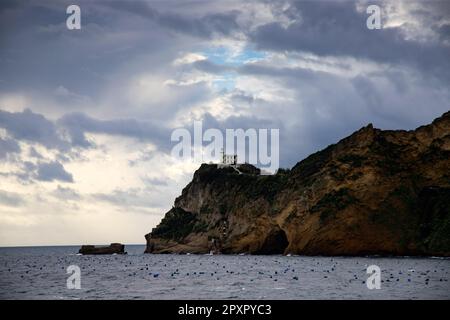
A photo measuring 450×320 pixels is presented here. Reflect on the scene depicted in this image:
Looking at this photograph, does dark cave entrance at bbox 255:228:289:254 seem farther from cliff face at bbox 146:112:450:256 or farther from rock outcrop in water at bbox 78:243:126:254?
rock outcrop in water at bbox 78:243:126:254

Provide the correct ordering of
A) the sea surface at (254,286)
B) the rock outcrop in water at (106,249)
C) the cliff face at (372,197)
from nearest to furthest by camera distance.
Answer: the sea surface at (254,286) < the cliff face at (372,197) < the rock outcrop in water at (106,249)

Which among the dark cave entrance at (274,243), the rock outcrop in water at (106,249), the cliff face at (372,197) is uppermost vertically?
the cliff face at (372,197)

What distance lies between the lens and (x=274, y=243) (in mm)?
153375

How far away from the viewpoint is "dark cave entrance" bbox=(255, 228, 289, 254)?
150 metres

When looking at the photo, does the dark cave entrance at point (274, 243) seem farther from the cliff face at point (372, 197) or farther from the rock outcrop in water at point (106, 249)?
the rock outcrop in water at point (106, 249)

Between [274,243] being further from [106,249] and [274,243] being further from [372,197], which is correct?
[106,249]

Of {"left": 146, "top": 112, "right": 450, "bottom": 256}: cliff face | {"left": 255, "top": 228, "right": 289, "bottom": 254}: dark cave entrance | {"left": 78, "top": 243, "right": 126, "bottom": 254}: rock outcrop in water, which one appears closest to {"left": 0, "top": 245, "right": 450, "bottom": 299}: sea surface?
{"left": 146, "top": 112, "right": 450, "bottom": 256}: cliff face

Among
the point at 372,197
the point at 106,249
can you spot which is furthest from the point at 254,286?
the point at 106,249

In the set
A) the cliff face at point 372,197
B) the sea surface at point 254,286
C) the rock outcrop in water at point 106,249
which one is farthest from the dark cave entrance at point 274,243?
the sea surface at point 254,286

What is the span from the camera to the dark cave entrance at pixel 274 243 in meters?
150

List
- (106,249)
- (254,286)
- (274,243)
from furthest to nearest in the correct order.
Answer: (106,249)
(274,243)
(254,286)

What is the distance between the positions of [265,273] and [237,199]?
82.4 metres
